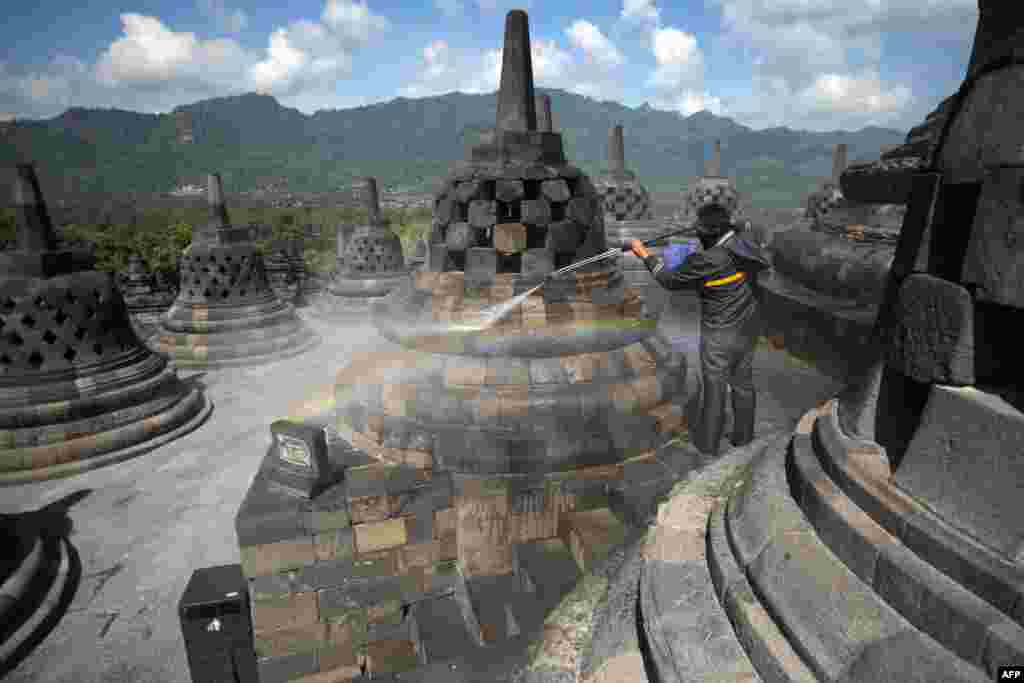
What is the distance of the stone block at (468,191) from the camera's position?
604 cm

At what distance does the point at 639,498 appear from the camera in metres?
5.05

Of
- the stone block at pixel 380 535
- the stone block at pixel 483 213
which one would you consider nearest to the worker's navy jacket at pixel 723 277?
the stone block at pixel 483 213

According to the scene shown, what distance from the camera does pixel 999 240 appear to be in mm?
1686

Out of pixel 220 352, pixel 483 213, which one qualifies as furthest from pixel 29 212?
pixel 483 213

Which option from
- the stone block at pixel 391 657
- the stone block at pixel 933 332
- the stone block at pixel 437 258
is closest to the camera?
the stone block at pixel 933 332

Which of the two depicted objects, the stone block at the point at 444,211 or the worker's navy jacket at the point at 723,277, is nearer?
the worker's navy jacket at the point at 723,277

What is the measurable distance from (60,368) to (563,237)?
8.77 m

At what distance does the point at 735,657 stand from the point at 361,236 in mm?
17771

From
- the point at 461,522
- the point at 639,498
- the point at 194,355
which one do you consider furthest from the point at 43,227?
the point at 639,498

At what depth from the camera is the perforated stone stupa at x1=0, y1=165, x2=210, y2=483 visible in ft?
28.3

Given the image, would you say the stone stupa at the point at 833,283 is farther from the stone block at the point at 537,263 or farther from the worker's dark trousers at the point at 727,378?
the stone block at the point at 537,263

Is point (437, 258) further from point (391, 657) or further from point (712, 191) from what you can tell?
point (712, 191)

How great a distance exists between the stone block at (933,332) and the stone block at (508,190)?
4.32 metres

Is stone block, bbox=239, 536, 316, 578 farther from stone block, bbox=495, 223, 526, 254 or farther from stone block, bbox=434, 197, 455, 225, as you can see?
stone block, bbox=434, 197, 455, 225
